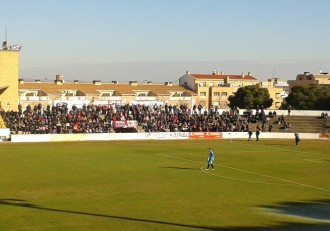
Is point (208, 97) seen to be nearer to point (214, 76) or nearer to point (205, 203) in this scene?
point (214, 76)

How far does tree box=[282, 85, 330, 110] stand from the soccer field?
66.9 meters

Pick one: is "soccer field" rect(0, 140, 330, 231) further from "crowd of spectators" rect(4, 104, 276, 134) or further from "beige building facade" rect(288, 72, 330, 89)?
"beige building facade" rect(288, 72, 330, 89)

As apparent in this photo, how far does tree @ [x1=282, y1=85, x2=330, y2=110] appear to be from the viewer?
115 metres

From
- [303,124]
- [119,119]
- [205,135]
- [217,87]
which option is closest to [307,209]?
[205,135]

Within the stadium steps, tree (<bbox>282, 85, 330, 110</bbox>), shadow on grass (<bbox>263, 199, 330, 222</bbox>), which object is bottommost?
shadow on grass (<bbox>263, 199, 330, 222</bbox>)

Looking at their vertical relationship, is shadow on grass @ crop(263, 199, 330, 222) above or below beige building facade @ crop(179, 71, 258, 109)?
below

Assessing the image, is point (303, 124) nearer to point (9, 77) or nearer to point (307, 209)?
point (9, 77)

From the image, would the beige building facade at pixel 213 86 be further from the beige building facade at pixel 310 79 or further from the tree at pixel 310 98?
the tree at pixel 310 98

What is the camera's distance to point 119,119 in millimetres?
78438

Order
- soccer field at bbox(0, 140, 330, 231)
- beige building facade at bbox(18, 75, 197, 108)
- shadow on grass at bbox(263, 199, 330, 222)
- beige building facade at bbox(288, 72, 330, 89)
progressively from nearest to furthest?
soccer field at bbox(0, 140, 330, 231)
shadow on grass at bbox(263, 199, 330, 222)
beige building facade at bbox(18, 75, 197, 108)
beige building facade at bbox(288, 72, 330, 89)

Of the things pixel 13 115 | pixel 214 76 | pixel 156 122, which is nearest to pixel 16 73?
pixel 13 115

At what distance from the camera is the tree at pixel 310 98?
376 ft

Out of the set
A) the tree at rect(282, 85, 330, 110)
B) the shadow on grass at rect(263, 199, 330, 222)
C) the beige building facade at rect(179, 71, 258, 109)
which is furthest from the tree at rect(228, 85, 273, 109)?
the shadow on grass at rect(263, 199, 330, 222)

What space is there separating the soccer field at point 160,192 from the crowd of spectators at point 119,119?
21.9 meters
